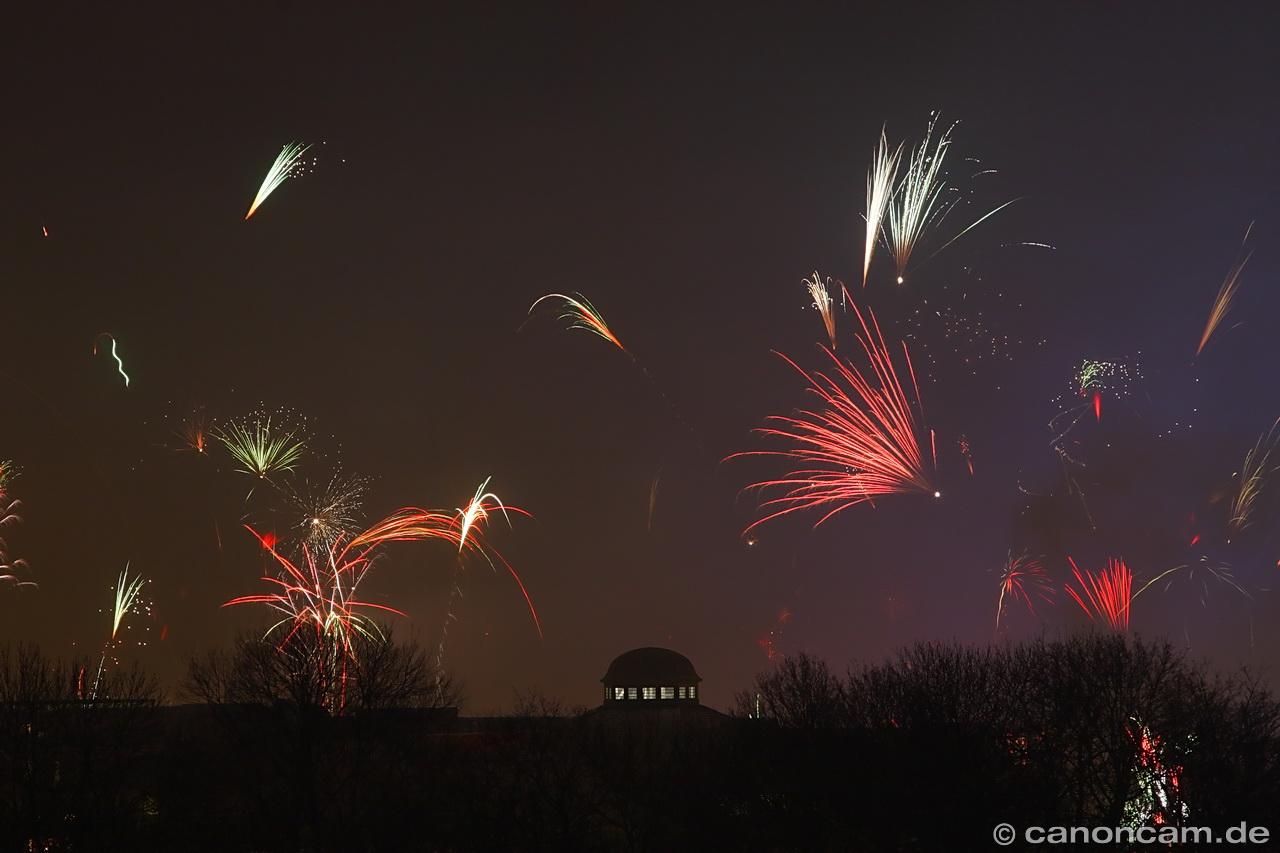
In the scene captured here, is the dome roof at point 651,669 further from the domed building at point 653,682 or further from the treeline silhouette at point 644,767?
the treeline silhouette at point 644,767

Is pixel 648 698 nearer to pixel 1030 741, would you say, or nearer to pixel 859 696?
pixel 859 696

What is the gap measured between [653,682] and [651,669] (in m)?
1.07

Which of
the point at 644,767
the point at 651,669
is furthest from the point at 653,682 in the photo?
the point at 644,767

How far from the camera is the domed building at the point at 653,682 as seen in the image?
332 ft

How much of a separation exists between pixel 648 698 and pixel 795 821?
4343 cm

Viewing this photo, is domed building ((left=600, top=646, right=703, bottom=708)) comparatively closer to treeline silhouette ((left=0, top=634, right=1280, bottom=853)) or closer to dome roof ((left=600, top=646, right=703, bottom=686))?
dome roof ((left=600, top=646, right=703, bottom=686))

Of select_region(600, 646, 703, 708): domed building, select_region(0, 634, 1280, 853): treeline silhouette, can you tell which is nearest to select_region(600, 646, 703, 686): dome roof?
select_region(600, 646, 703, 708): domed building

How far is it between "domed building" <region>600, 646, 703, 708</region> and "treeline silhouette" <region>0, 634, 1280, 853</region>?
3428cm

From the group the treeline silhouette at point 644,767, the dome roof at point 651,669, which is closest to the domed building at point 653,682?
the dome roof at point 651,669

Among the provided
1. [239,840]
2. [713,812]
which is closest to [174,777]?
[239,840]

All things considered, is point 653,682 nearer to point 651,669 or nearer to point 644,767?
point 651,669

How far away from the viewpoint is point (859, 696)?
65.6m

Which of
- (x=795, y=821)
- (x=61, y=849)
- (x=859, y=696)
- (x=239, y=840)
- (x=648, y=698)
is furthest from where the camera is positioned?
(x=648, y=698)

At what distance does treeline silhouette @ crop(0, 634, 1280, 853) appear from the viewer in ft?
176
